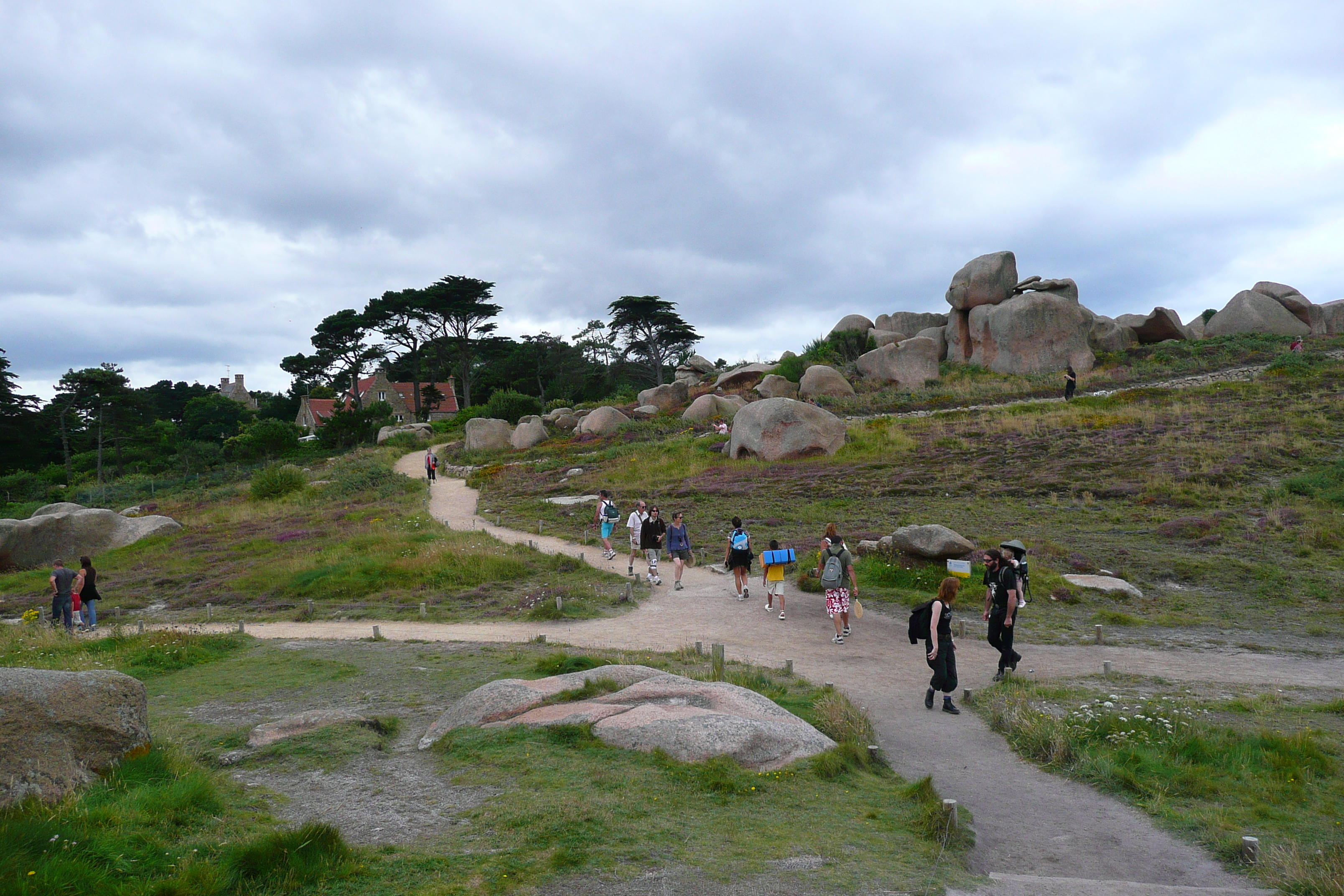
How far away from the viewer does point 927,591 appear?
16109 millimetres

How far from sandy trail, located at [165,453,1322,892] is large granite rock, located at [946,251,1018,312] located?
3485 centimetres

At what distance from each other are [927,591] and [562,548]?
1005cm

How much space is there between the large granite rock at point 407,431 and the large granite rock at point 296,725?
4826 cm

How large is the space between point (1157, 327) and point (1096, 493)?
33.1 m

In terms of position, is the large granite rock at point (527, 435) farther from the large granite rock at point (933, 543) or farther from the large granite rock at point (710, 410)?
the large granite rock at point (933, 543)

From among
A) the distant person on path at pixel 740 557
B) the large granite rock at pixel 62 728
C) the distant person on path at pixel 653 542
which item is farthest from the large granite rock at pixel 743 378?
the large granite rock at pixel 62 728

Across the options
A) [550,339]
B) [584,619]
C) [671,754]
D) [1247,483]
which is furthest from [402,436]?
[671,754]

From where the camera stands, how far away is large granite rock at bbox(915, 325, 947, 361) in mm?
50969

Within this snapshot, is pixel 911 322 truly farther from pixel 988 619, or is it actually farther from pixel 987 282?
pixel 988 619

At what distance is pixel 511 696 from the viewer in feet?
27.7

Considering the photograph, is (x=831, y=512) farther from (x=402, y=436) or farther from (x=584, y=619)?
(x=402, y=436)

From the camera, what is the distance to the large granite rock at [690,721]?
7.10 m

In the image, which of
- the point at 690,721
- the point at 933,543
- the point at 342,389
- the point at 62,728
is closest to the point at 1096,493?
the point at 933,543

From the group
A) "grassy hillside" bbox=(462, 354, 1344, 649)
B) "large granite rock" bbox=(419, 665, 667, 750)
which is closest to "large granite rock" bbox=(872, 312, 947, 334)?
"grassy hillside" bbox=(462, 354, 1344, 649)
